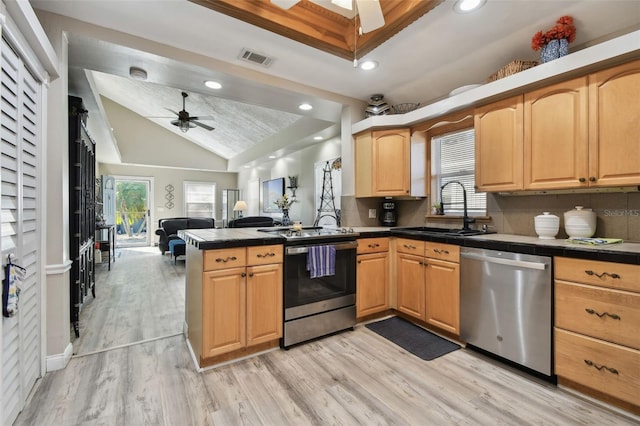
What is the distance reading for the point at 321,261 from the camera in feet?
8.30

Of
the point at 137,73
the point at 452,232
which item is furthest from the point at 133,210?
the point at 452,232

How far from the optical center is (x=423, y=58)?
2.64 meters

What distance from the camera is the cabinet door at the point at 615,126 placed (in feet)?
5.96

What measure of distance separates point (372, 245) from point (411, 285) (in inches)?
21.2

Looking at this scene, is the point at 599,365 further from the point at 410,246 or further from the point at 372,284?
the point at 372,284

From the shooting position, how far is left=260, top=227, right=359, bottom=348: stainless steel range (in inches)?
96.1

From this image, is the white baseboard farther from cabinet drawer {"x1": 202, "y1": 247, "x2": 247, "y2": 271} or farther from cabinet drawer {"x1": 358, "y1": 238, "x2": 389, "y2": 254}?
cabinet drawer {"x1": 358, "y1": 238, "x2": 389, "y2": 254}

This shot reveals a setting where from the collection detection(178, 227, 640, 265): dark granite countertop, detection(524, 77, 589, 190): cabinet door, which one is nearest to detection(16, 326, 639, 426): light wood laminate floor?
detection(178, 227, 640, 265): dark granite countertop

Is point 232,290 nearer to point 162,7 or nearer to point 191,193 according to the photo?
point 162,7

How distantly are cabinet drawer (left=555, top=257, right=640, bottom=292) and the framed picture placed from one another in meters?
5.94

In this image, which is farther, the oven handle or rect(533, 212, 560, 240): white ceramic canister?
the oven handle

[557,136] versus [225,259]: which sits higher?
[557,136]

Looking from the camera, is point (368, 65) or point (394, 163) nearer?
point (368, 65)

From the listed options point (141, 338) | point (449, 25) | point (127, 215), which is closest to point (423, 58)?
point (449, 25)
